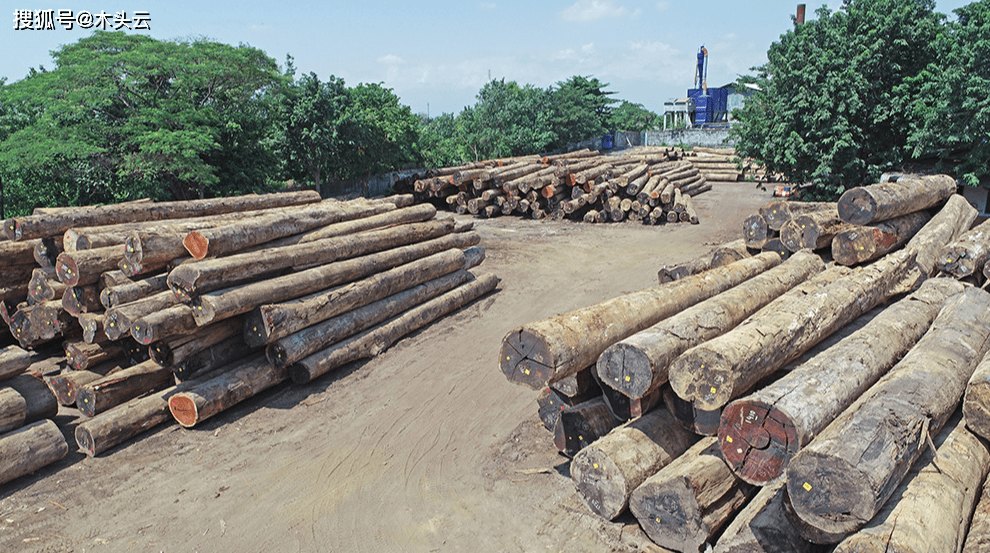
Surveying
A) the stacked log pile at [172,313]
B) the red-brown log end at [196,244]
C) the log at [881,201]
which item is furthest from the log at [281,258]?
the log at [881,201]

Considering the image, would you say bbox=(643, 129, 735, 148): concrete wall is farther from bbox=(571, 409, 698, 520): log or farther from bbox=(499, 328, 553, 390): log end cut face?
bbox=(499, 328, 553, 390): log end cut face

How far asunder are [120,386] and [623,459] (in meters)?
7.30

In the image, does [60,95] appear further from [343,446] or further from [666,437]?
[666,437]

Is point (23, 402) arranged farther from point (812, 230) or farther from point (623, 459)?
point (812, 230)

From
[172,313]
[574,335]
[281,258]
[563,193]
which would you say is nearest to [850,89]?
[563,193]

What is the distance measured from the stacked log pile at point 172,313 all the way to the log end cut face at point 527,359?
4411 mm

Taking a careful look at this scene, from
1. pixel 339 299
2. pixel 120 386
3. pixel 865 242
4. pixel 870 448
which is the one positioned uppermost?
pixel 865 242

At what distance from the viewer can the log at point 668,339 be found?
5945mm

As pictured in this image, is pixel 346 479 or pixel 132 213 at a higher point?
pixel 132 213

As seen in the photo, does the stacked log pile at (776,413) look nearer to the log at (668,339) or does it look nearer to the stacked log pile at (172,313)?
the log at (668,339)

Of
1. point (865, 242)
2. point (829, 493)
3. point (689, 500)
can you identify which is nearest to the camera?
point (829, 493)

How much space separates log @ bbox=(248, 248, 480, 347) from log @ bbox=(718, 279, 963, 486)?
6.62m

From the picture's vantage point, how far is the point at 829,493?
14.7 ft

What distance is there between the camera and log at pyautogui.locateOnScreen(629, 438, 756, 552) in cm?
553
